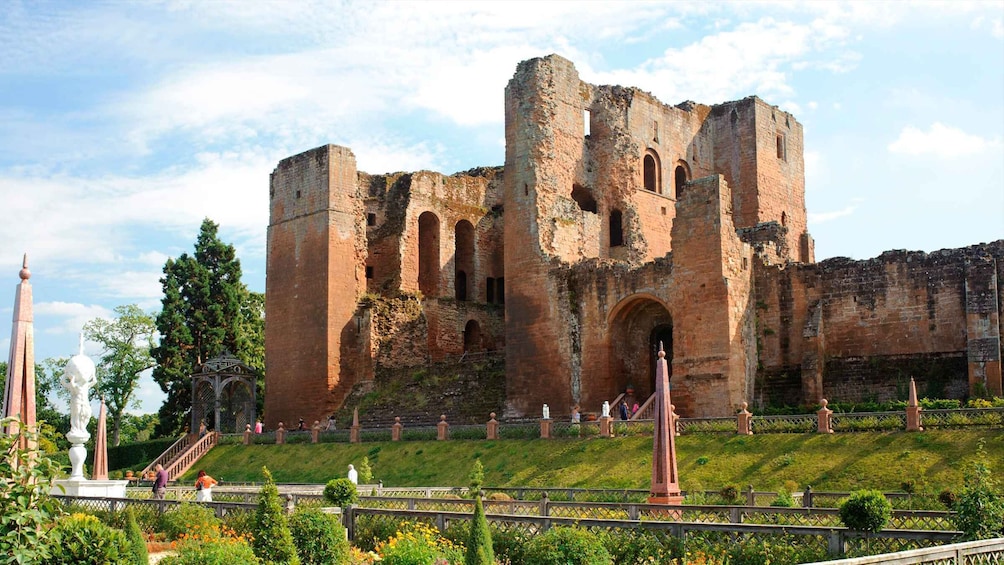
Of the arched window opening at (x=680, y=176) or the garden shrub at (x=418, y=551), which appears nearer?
the garden shrub at (x=418, y=551)

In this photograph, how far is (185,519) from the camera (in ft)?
53.1

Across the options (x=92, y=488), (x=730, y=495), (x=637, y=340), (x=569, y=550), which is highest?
(x=637, y=340)

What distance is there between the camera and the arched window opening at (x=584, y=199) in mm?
36156

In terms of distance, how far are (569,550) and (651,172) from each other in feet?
90.1

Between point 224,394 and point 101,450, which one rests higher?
point 224,394

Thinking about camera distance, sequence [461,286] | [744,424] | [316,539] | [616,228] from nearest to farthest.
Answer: [316,539]
[744,424]
[616,228]
[461,286]

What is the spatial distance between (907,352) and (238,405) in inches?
941

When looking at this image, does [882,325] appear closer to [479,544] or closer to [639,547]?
[639,547]

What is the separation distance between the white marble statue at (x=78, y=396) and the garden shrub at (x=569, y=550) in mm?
10498

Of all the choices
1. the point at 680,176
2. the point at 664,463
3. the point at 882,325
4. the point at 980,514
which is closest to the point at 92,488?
the point at 664,463

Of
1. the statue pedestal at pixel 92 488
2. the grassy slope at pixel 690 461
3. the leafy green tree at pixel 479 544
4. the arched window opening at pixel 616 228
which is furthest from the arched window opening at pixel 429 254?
the leafy green tree at pixel 479 544

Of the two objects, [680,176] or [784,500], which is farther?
[680,176]

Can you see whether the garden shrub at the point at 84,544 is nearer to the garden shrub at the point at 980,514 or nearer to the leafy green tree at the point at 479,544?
the leafy green tree at the point at 479,544

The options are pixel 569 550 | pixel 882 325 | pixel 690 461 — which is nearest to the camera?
pixel 569 550
